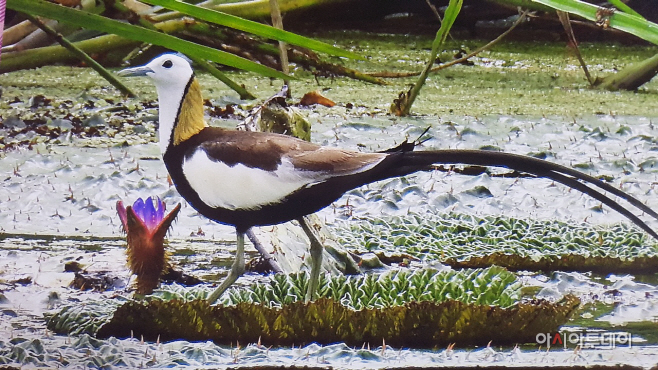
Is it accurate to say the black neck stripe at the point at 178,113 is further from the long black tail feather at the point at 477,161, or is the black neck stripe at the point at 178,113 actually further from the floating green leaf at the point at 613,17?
the floating green leaf at the point at 613,17

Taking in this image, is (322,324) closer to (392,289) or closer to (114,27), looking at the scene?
(392,289)

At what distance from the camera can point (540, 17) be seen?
1.43 m

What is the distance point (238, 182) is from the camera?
74 centimetres

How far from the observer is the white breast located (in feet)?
2.38

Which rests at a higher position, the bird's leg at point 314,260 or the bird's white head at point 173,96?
the bird's white head at point 173,96

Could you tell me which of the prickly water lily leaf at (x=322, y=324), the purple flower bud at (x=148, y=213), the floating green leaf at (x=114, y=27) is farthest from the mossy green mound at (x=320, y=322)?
the floating green leaf at (x=114, y=27)

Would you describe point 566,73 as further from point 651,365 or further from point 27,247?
point 27,247

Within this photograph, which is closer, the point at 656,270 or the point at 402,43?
the point at 656,270

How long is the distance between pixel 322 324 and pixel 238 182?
159 millimetres

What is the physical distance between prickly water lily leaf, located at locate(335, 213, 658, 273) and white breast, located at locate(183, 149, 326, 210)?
21 centimetres

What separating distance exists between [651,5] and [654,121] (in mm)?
210

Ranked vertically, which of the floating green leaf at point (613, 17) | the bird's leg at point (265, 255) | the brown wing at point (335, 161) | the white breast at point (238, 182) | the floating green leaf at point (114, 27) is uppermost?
the floating green leaf at point (613, 17)

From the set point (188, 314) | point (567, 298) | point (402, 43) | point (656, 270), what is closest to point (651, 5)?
point (402, 43)

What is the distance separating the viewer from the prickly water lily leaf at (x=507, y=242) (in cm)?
88
